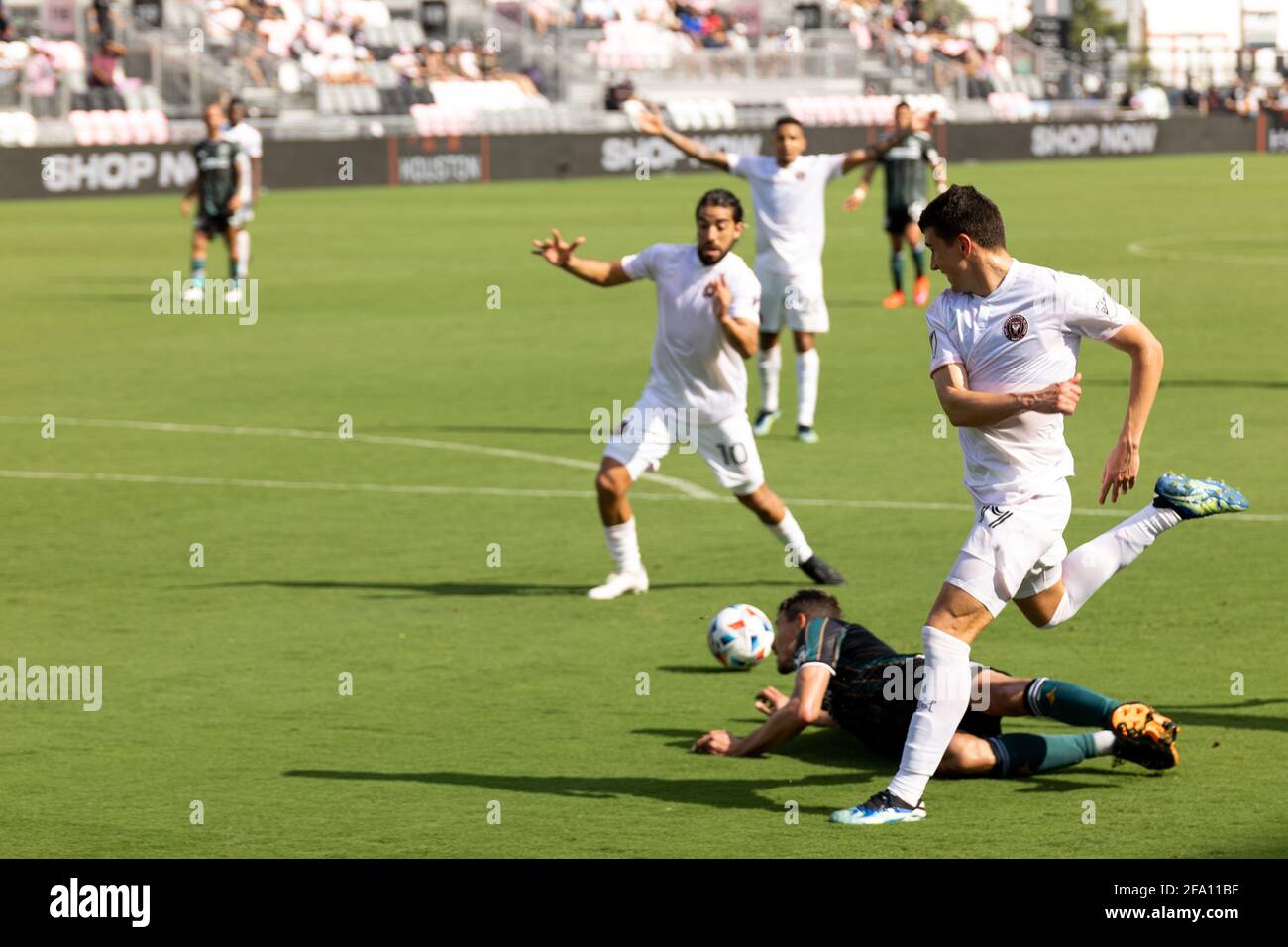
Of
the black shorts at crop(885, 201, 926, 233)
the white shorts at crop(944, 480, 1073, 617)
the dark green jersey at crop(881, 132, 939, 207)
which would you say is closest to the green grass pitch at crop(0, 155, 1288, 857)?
the white shorts at crop(944, 480, 1073, 617)

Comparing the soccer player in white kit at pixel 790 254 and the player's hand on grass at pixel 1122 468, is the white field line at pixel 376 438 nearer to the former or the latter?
the soccer player in white kit at pixel 790 254

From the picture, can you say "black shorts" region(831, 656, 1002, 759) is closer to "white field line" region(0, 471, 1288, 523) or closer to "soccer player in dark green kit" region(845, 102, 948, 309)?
"white field line" region(0, 471, 1288, 523)

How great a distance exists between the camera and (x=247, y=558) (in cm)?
1247

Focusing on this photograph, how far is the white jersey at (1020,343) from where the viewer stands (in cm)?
718

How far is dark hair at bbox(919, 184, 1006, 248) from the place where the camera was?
23.1ft

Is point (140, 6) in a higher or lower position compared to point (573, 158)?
higher

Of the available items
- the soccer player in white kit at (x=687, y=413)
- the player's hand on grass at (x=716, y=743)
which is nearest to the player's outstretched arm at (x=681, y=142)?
the soccer player in white kit at (x=687, y=413)

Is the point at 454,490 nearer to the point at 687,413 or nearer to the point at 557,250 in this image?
the point at 687,413

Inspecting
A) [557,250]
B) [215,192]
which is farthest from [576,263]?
[215,192]

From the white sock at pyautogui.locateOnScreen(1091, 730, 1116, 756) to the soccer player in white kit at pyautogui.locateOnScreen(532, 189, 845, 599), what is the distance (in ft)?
11.8
